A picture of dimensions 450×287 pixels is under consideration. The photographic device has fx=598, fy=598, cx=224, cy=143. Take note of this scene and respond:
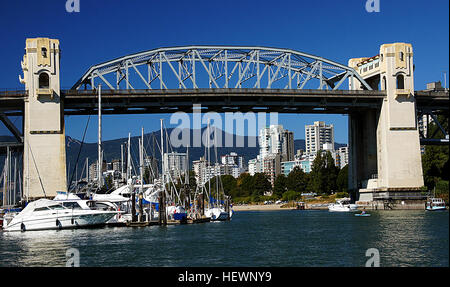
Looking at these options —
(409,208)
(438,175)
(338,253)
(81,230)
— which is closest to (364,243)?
(338,253)

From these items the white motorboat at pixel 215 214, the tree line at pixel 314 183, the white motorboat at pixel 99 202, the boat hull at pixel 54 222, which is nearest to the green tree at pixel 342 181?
the tree line at pixel 314 183

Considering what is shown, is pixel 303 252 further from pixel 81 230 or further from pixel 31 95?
pixel 31 95

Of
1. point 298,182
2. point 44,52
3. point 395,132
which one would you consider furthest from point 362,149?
point 298,182

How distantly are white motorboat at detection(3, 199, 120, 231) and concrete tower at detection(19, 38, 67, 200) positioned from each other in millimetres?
13555

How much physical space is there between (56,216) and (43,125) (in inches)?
796

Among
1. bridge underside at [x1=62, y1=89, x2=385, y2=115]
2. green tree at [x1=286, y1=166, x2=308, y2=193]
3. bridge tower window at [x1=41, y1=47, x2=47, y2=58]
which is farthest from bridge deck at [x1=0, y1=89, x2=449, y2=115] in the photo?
green tree at [x1=286, y1=166, x2=308, y2=193]

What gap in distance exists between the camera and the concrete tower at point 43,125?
2800 inches

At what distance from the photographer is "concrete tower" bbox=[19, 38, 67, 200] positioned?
7112 centimetres

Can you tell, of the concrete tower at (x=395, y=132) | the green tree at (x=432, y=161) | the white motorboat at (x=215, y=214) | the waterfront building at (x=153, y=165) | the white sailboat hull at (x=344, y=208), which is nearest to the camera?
the white motorboat at (x=215, y=214)

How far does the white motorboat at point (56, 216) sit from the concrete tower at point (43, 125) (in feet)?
44.5

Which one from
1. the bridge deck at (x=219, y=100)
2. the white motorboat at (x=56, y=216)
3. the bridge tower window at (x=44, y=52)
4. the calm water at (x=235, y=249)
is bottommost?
the calm water at (x=235, y=249)

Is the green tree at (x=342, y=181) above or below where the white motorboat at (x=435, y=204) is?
above

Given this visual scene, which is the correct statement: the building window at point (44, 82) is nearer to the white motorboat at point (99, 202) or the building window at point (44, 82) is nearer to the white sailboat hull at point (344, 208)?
the white motorboat at point (99, 202)

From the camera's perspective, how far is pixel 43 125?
7244 cm
